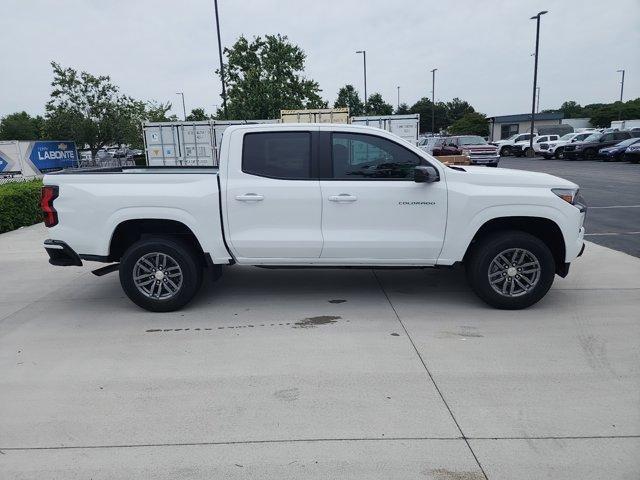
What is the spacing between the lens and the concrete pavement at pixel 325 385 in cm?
285

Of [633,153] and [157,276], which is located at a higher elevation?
[633,153]

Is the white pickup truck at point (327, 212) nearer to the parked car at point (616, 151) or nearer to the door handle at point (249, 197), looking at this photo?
the door handle at point (249, 197)

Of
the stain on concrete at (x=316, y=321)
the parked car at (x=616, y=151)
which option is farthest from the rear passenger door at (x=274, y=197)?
the parked car at (x=616, y=151)

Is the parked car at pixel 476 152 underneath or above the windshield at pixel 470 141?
underneath

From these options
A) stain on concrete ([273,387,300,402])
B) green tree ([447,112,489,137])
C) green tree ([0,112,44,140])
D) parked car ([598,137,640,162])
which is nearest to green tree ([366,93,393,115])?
green tree ([447,112,489,137])

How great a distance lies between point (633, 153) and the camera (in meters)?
25.3

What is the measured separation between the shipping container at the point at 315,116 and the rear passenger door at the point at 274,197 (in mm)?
12348

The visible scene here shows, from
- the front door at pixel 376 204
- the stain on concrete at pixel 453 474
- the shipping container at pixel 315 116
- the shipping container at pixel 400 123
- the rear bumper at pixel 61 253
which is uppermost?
the shipping container at pixel 315 116

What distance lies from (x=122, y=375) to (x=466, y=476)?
2652 mm

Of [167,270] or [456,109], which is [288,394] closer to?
[167,270]

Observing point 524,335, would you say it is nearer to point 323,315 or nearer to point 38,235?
point 323,315

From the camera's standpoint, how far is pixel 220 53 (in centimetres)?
2136

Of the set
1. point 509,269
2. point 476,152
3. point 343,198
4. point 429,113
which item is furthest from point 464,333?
point 429,113

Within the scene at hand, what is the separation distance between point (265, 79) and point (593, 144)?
809 inches
